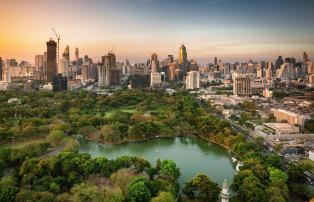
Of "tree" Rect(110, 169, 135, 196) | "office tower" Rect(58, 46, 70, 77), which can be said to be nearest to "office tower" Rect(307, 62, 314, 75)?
"office tower" Rect(58, 46, 70, 77)

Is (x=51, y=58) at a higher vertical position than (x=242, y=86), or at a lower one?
higher

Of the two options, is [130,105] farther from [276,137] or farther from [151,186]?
[151,186]

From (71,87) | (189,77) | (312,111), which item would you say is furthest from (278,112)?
(71,87)

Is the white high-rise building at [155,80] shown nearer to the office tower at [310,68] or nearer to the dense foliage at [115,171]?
the office tower at [310,68]

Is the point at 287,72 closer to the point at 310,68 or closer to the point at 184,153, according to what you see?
the point at 310,68

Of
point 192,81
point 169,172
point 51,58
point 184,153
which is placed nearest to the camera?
point 169,172

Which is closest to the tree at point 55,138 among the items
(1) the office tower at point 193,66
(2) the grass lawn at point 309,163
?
(2) the grass lawn at point 309,163

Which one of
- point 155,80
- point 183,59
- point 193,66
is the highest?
point 183,59

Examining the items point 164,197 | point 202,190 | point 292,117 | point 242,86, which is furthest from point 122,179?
point 242,86
